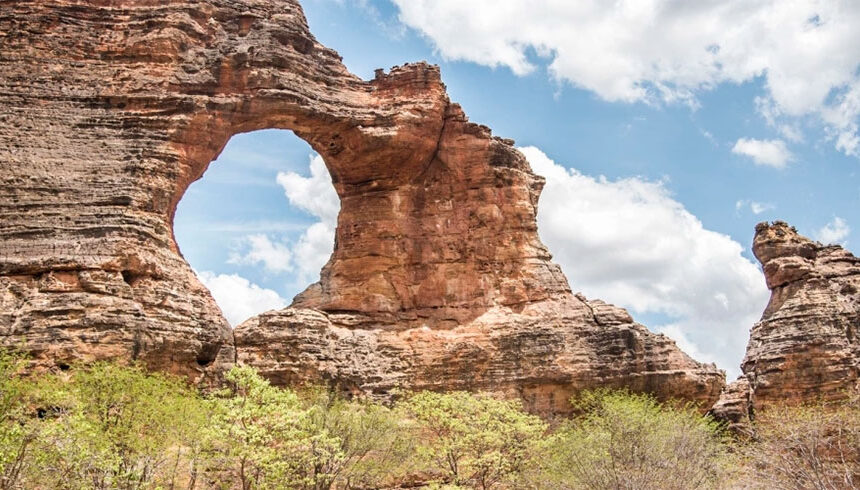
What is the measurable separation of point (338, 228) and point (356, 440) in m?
13.4

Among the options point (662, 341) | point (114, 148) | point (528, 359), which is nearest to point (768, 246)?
point (662, 341)

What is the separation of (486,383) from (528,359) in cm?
196

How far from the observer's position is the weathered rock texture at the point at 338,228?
27.7 m

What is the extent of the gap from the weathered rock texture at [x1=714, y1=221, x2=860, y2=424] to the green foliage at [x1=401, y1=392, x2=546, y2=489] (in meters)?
12.7

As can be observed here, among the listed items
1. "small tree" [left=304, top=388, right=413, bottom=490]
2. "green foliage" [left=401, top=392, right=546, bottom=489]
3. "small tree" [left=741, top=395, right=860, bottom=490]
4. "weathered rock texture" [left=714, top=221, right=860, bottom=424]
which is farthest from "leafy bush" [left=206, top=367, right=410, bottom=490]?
"weathered rock texture" [left=714, top=221, right=860, bottom=424]

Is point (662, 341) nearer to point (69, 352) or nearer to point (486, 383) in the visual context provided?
point (486, 383)

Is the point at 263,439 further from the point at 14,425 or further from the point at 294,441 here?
the point at 14,425

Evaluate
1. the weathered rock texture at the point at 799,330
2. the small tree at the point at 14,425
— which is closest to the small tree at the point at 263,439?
the small tree at the point at 14,425

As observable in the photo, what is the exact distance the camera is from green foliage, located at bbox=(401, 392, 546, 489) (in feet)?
Answer: 94.8

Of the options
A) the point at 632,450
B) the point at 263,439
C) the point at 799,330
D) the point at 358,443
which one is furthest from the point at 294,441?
the point at 799,330

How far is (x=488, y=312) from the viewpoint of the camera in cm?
3631

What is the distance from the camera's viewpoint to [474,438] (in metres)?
28.9

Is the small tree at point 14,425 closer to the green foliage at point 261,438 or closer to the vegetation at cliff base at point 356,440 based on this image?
the vegetation at cliff base at point 356,440

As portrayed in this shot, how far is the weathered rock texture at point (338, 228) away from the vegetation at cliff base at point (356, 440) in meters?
1.67
